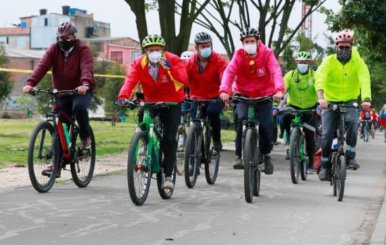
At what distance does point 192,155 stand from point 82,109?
5.01 feet

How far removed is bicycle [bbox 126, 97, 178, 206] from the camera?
872cm

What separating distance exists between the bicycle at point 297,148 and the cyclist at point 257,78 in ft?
5.93

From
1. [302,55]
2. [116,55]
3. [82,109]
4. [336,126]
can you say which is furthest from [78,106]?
[116,55]

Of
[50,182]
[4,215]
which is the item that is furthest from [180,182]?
[4,215]

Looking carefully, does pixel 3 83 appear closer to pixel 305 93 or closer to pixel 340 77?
pixel 305 93

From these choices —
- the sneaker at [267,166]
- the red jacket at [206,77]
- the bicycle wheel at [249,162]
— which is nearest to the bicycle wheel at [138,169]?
the bicycle wheel at [249,162]

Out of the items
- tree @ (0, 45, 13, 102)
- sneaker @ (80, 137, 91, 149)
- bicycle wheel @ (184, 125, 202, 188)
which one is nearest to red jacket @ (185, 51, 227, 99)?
bicycle wheel @ (184, 125, 202, 188)

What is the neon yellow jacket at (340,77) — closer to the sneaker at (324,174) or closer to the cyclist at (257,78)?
the cyclist at (257,78)

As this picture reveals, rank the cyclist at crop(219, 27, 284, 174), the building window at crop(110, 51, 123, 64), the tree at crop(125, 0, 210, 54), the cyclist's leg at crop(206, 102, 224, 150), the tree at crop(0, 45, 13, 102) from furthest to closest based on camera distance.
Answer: the building window at crop(110, 51, 123, 64) → the tree at crop(0, 45, 13, 102) → the tree at crop(125, 0, 210, 54) → the cyclist's leg at crop(206, 102, 224, 150) → the cyclist at crop(219, 27, 284, 174)

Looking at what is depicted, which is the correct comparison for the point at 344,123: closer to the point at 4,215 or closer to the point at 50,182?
the point at 50,182

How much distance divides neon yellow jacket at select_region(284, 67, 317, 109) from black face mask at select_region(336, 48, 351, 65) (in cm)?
294

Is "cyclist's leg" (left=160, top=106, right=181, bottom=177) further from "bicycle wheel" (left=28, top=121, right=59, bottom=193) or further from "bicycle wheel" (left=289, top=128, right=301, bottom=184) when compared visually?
"bicycle wheel" (left=289, top=128, right=301, bottom=184)

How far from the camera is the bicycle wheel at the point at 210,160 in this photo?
1133 centimetres

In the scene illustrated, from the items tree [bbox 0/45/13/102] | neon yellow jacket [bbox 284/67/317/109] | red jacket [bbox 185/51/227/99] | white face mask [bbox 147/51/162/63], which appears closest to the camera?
white face mask [bbox 147/51/162/63]
